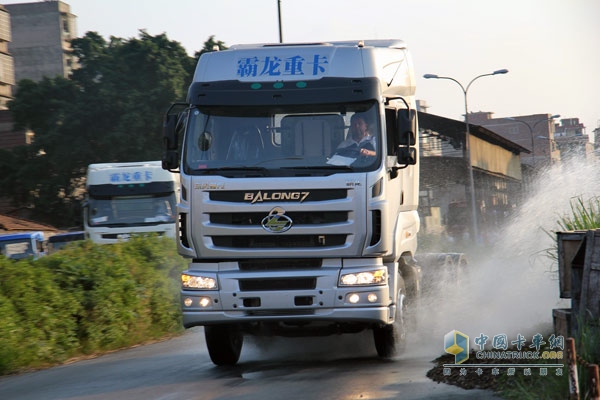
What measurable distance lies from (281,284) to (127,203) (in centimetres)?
1504

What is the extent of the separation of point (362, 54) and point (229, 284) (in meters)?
2.92

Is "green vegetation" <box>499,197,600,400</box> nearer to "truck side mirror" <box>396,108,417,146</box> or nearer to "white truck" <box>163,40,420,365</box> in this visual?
"white truck" <box>163,40,420,365</box>

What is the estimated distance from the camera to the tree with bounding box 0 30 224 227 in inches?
1810

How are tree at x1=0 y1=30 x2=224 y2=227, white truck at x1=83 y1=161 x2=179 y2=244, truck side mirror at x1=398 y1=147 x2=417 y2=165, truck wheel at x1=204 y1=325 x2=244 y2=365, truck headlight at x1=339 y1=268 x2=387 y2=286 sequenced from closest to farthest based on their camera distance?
→ 1. truck headlight at x1=339 y1=268 x2=387 y2=286
2. truck side mirror at x1=398 y1=147 x2=417 y2=165
3. truck wheel at x1=204 y1=325 x2=244 y2=365
4. white truck at x1=83 y1=161 x2=179 y2=244
5. tree at x1=0 y1=30 x2=224 y2=227

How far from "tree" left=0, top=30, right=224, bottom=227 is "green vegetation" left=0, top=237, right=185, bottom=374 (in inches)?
1160

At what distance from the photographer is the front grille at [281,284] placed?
9.35 m

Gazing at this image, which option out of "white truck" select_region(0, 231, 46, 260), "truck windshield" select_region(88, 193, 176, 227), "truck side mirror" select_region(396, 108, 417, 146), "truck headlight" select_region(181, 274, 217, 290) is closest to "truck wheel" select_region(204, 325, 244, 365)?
"truck headlight" select_region(181, 274, 217, 290)

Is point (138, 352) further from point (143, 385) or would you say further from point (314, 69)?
point (314, 69)

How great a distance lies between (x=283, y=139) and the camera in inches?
376

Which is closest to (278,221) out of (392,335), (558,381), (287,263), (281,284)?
(287,263)

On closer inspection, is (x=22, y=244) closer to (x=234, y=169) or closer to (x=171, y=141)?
(x=171, y=141)

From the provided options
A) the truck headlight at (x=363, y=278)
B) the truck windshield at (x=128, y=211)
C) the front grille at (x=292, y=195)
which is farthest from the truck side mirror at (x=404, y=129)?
the truck windshield at (x=128, y=211)

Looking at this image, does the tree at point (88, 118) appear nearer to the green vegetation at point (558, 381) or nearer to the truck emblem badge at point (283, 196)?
the truck emblem badge at point (283, 196)

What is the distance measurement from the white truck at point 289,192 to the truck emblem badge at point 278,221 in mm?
10
